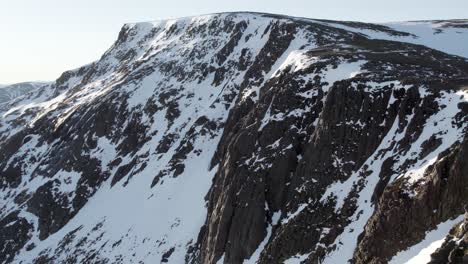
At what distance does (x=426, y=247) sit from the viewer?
28078 millimetres

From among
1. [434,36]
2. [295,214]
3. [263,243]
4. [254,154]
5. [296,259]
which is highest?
[434,36]

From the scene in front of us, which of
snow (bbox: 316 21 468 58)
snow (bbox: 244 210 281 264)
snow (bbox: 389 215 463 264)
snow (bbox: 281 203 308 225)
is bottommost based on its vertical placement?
snow (bbox: 244 210 281 264)

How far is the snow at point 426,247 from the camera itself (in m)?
27.1

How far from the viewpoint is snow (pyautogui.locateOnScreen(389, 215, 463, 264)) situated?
88.9 feet

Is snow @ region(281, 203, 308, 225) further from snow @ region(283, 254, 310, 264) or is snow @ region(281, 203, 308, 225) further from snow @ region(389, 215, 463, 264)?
snow @ region(389, 215, 463, 264)

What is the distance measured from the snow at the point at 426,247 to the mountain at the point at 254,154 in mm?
125

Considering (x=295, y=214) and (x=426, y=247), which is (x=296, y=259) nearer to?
(x=295, y=214)

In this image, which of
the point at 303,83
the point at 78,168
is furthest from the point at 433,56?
the point at 78,168

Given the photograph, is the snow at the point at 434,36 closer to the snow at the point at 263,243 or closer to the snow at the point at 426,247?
the snow at the point at 263,243

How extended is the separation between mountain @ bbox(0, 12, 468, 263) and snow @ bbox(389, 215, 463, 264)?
125 mm

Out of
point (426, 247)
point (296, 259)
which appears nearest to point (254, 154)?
point (296, 259)

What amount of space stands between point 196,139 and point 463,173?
46.1 m

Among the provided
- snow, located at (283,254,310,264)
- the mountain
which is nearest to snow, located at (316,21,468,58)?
the mountain

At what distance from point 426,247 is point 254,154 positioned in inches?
877
